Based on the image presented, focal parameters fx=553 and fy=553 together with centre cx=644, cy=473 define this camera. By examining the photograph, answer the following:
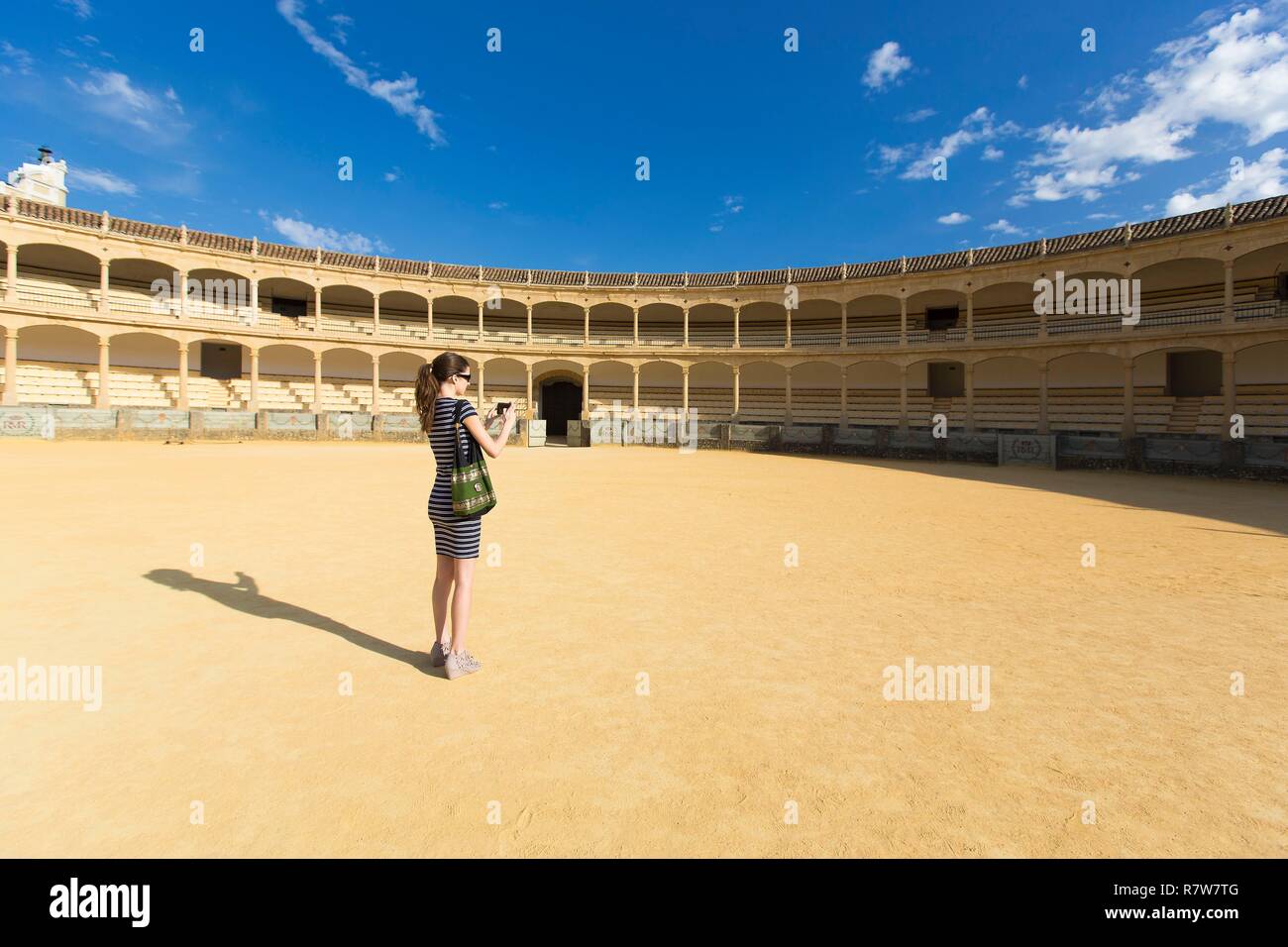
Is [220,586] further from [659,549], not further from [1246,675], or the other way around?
[1246,675]

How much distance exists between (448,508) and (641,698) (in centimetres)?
163

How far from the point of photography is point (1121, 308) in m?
24.1

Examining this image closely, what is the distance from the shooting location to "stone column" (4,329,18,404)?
76.2 feet

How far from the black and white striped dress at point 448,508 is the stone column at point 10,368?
1249 inches

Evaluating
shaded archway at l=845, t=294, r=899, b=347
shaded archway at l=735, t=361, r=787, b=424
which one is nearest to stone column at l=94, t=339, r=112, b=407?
shaded archway at l=735, t=361, r=787, b=424

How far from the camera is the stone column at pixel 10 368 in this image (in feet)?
76.2

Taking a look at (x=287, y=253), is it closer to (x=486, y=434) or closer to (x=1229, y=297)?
(x=486, y=434)

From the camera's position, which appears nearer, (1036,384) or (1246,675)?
(1246,675)

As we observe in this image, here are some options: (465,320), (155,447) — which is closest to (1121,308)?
(465,320)

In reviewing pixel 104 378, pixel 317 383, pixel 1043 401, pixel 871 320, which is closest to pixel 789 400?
pixel 871 320

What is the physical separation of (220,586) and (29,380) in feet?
103

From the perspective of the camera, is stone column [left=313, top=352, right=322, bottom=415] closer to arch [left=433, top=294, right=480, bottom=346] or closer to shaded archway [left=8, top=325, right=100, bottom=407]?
arch [left=433, top=294, right=480, bottom=346]

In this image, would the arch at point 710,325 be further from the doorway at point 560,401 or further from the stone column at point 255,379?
the stone column at point 255,379

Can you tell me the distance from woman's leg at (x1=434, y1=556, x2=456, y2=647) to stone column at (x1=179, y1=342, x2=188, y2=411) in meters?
31.3
